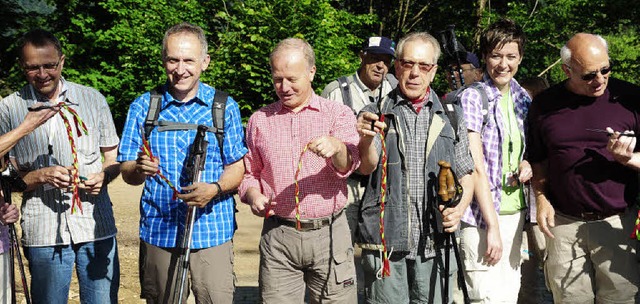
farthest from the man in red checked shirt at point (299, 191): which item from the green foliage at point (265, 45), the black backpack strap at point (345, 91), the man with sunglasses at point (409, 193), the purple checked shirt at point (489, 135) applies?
the green foliage at point (265, 45)

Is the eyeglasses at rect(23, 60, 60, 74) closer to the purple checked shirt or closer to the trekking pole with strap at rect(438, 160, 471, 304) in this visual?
the trekking pole with strap at rect(438, 160, 471, 304)

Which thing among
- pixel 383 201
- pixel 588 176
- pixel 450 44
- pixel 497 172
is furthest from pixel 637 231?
pixel 450 44

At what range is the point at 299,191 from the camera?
4285 mm

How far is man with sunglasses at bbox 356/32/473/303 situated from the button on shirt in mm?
1693

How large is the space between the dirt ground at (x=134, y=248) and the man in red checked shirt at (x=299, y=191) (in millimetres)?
2856

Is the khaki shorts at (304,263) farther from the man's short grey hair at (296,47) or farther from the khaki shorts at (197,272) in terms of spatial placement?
the man's short grey hair at (296,47)

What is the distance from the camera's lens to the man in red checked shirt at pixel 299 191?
426 centimetres

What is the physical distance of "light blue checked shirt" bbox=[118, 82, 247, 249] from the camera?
430cm

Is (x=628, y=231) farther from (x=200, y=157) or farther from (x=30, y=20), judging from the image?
(x=30, y=20)

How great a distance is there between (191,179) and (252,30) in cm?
1039

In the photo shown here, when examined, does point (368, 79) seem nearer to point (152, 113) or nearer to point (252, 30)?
point (152, 113)

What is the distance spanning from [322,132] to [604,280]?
2.00 metres

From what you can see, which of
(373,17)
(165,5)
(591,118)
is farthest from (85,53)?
(591,118)

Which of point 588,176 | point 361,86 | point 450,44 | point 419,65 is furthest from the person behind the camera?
point 361,86
